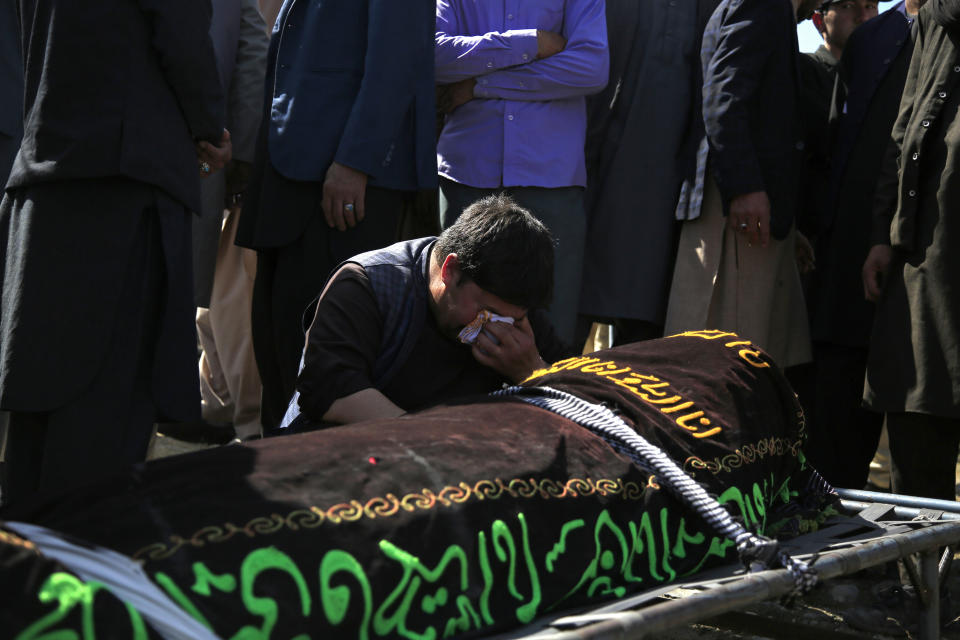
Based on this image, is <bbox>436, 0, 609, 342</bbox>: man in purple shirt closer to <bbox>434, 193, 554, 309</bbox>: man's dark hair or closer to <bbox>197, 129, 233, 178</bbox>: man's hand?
<bbox>197, 129, 233, 178</bbox>: man's hand

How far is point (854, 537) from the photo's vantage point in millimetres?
2414

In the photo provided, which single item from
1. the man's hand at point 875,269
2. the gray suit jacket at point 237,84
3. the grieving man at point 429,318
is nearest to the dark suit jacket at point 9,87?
the gray suit jacket at point 237,84

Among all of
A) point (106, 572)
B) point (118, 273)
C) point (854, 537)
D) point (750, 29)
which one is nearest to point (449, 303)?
point (118, 273)

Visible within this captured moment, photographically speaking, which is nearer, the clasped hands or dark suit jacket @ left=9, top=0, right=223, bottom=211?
dark suit jacket @ left=9, top=0, right=223, bottom=211

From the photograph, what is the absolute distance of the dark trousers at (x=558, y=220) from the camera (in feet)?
12.4

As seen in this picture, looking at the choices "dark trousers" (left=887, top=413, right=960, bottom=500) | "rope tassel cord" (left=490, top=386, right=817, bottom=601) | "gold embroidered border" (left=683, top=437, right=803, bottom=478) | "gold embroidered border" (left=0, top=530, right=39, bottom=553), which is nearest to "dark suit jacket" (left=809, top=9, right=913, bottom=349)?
"dark trousers" (left=887, top=413, right=960, bottom=500)

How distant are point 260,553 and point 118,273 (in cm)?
145

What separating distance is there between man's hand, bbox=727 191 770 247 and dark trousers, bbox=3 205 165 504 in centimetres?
200

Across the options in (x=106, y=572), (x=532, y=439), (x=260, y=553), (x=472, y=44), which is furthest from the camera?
(x=472, y=44)

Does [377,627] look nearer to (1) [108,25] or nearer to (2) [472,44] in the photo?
(1) [108,25]

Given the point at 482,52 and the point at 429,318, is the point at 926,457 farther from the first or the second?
the point at 482,52

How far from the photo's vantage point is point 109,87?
2.72 metres

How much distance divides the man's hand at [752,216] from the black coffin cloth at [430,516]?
1.61m

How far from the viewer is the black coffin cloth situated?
4.72 ft
